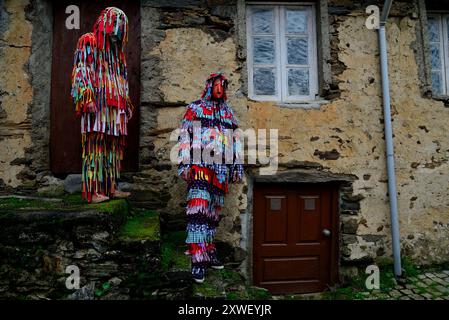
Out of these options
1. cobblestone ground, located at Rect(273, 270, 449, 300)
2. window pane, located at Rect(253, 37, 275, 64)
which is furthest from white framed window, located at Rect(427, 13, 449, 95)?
cobblestone ground, located at Rect(273, 270, 449, 300)

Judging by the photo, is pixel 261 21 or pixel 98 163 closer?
pixel 98 163

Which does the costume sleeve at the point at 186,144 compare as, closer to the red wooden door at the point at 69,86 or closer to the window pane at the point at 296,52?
the red wooden door at the point at 69,86

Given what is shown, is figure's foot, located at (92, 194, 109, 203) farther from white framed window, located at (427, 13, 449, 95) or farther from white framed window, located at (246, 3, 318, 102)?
white framed window, located at (427, 13, 449, 95)

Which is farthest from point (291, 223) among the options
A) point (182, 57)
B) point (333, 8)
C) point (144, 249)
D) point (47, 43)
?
point (47, 43)

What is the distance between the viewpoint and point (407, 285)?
4.24 metres

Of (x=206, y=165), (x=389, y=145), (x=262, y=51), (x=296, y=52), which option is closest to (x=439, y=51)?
(x=389, y=145)

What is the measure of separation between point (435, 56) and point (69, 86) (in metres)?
4.93

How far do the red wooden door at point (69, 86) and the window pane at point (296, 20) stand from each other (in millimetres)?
1962

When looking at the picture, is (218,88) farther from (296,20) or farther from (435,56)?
(435,56)

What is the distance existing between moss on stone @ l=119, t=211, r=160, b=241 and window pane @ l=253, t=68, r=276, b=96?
2066 millimetres

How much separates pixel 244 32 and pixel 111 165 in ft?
7.75

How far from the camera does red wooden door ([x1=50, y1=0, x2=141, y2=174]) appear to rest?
4.57m

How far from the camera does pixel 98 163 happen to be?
11.6 feet

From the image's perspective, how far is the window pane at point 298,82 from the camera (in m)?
4.76
